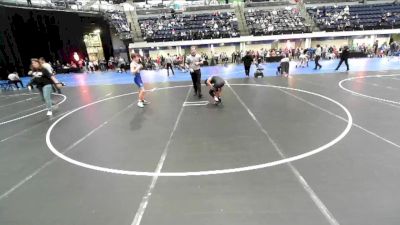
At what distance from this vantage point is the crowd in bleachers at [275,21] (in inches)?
1180

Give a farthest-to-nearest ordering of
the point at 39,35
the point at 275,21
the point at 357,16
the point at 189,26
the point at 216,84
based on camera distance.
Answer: the point at 189,26
the point at 275,21
the point at 357,16
the point at 39,35
the point at 216,84

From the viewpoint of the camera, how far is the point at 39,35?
23.5 m

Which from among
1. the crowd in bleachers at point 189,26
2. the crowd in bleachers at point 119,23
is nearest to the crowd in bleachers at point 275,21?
the crowd in bleachers at point 189,26

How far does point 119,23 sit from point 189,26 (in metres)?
7.60

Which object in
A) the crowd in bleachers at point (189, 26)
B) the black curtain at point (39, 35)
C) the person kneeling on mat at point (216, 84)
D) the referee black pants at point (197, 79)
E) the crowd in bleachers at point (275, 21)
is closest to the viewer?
the person kneeling on mat at point (216, 84)

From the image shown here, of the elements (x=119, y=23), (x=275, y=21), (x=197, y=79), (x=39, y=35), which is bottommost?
(x=197, y=79)

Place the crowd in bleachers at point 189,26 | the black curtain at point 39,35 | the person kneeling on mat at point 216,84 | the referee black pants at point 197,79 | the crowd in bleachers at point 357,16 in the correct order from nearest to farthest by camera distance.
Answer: the person kneeling on mat at point 216,84 → the referee black pants at point 197,79 → the black curtain at point 39,35 → the crowd in bleachers at point 357,16 → the crowd in bleachers at point 189,26

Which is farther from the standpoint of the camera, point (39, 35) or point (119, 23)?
point (119, 23)

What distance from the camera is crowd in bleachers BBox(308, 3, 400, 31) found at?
96.3ft

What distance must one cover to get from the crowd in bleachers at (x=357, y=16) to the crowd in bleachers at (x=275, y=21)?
6.17ft

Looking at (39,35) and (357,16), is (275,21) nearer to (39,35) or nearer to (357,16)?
(357,16)

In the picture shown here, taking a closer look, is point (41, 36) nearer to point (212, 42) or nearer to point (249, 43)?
point (212, 42)

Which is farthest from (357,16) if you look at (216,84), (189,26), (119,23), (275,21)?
(216,84)

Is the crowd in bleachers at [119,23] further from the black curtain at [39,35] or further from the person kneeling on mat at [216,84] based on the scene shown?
the person kneeling on mat at [216,84]
